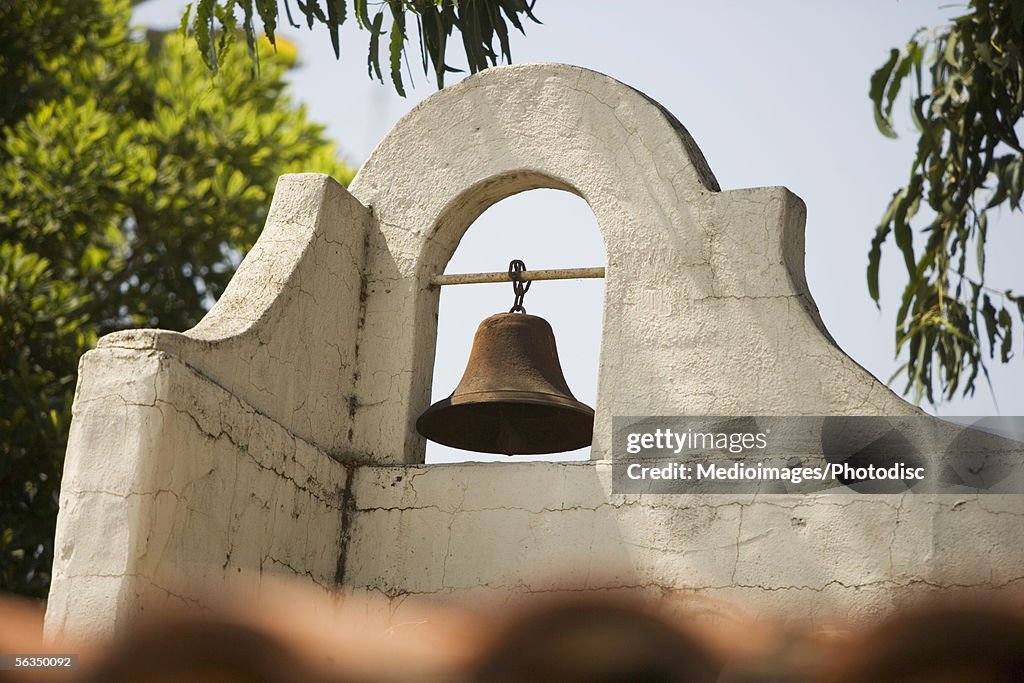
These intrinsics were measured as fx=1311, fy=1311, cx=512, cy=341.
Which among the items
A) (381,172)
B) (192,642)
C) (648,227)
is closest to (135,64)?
(381,172)

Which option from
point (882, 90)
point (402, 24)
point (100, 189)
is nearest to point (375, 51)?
point (402, 24)

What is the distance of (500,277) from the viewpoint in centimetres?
452

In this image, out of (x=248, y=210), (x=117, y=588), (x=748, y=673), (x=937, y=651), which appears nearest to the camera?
(x=937, y=651)

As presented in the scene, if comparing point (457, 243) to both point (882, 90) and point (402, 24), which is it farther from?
point (882, 90)

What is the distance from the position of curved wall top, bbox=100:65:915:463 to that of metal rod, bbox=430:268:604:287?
0.20ft

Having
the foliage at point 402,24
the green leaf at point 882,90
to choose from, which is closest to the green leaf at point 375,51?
the foliage at point 402,24

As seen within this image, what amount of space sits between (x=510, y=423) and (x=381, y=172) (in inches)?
39.3

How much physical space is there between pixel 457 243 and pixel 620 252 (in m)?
0.67

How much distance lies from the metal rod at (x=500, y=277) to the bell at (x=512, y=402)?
0.13 meters

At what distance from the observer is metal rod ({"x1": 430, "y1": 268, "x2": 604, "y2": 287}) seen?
441cm

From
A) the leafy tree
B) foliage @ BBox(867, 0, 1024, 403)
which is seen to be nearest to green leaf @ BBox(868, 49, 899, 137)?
foliage @ BBox(867, 0, 1024, 403)

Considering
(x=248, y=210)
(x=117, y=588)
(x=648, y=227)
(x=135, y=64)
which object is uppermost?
(x=135, y=64)

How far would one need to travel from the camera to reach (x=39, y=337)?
9.69m

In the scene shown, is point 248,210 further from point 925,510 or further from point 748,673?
point 748,673
